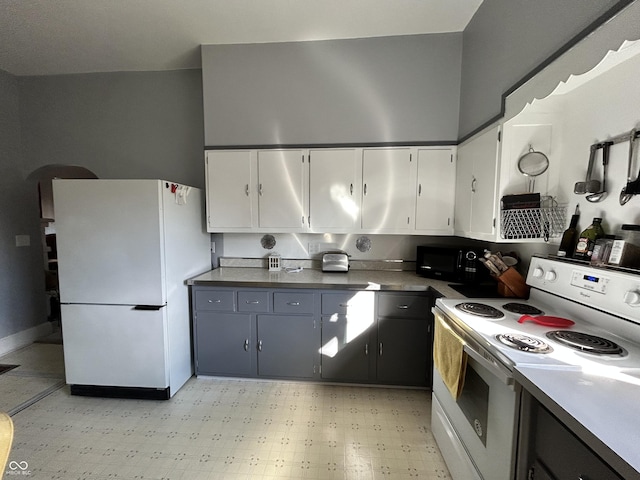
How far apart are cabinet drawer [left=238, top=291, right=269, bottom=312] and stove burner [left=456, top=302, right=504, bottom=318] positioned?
145 centimetres

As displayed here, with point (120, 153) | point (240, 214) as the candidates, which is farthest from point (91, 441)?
point (120, 153)

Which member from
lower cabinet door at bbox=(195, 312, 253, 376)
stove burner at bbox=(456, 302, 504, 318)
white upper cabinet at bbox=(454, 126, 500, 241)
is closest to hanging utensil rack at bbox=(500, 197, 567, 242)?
white upper cabinet at bbox=(454, 126, 500, 241)

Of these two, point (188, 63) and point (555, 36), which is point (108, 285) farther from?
point (555, 36)

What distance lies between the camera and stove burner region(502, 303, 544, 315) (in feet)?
4.90

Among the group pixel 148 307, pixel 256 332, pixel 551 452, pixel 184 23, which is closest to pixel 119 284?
pixel 148 307

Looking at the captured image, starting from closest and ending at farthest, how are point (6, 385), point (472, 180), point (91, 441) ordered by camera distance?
1. point (91, 441)
2. point (472, 180)
3. point (6, 385)

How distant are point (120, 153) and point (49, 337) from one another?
235 centimetres

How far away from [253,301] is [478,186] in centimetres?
193

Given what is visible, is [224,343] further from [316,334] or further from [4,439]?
[4,439]

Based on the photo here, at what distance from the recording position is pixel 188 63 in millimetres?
2797

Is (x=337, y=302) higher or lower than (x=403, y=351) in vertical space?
higher

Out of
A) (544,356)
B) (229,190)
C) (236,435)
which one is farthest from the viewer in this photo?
(229,190)

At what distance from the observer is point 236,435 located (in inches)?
73.1

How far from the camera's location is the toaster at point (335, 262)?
260 centimetres
